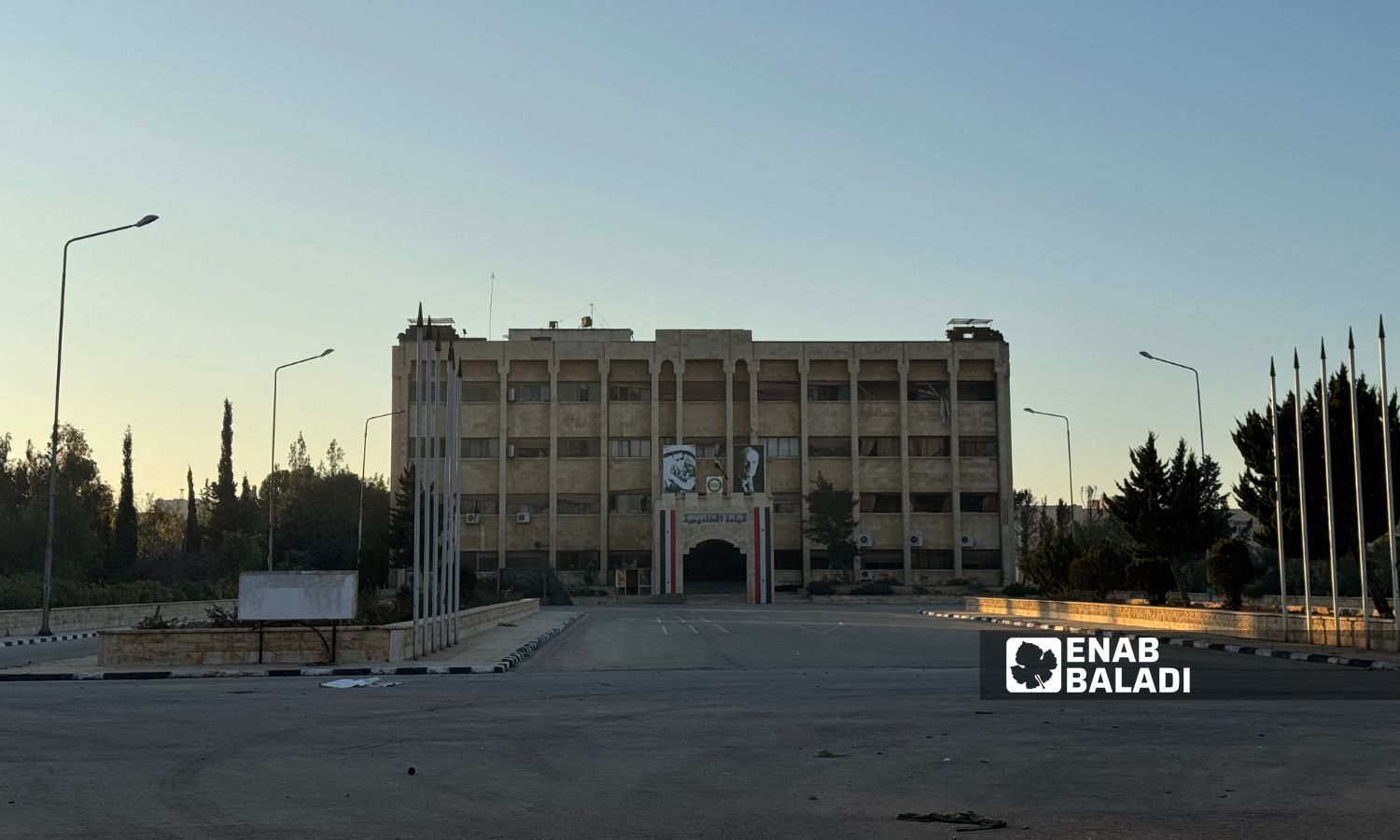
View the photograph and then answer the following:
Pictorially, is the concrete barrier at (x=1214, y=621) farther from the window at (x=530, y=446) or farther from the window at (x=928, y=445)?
the window at (x=530, y=446)

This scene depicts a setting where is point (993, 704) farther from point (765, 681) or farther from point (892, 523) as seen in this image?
point (892, 523)

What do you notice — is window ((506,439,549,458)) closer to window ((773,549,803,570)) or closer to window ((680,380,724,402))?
window ((680,380,724,402))

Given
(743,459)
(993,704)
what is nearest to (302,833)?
(993,704)

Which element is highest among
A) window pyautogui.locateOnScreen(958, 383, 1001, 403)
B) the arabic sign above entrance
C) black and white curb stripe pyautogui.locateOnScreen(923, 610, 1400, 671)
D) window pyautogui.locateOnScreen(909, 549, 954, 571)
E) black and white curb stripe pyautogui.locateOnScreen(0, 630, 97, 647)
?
window pyautogui.locateOnScreen(958, 383, 1001, 403)

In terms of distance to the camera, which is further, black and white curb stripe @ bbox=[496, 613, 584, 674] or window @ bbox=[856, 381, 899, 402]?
window @ bbox=[856, 381, 899, 402]

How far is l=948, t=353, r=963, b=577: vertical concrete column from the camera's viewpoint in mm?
92688

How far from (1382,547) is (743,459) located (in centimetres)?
3582

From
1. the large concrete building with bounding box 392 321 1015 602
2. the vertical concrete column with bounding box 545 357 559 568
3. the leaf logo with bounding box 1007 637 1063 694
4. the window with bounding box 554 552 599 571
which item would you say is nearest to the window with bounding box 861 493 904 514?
the large concrete building with bounding box 392 321 1015 602

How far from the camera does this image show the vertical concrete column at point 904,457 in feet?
305

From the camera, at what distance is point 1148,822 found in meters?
8.26

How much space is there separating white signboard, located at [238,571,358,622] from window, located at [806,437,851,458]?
72.6 m

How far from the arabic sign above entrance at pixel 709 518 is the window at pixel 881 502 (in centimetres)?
1304

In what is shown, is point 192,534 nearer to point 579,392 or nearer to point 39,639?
point 579,392

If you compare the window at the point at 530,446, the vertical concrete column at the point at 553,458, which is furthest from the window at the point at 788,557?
the window at the point at 530,446
